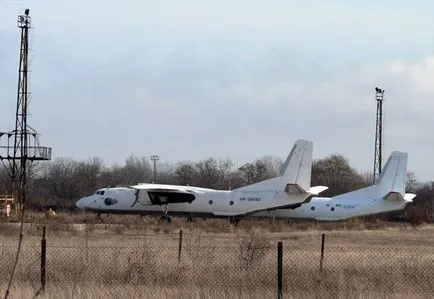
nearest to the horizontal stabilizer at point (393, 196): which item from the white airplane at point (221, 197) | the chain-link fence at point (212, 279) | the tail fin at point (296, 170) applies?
the white airplane at point (221, 197)

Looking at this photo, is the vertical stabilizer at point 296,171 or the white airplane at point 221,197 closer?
the white airplane at point 221,197

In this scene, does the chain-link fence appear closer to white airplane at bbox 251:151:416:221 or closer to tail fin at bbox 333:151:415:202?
white airplane at bbox 251:151:416:221

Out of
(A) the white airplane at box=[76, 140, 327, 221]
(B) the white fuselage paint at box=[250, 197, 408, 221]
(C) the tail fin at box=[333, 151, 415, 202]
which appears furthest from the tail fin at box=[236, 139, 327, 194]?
(C) the tail fin at box=[333, 151, 415, 202]

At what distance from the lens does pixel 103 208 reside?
56375 millimetres

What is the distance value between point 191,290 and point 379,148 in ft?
217

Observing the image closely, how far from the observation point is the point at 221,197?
2181 inches

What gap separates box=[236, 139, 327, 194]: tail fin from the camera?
54.8m

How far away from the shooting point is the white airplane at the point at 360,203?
55719 mm

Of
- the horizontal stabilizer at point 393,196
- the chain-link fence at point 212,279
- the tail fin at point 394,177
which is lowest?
the chain-link fence at point 212,279

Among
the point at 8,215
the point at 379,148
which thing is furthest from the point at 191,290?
the point at 379,148

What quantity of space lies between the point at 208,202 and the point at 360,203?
35.8ft

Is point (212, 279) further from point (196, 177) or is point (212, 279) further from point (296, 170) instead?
point (196, 177)

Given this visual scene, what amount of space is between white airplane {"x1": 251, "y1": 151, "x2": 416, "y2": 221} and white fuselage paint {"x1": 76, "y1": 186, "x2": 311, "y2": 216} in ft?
6.19

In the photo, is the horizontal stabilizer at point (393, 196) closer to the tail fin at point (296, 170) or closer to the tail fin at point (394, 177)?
the tail fin at point (394, 177)
